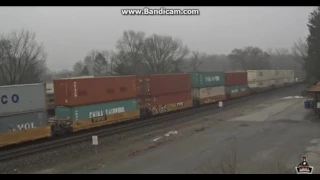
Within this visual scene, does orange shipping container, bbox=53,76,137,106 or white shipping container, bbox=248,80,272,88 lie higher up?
orange shipping container, bbox=53,76,137,106

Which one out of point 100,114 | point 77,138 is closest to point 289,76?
point 100,114

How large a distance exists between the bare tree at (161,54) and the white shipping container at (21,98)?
62.2 metres

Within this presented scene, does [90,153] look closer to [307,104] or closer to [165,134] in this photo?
[165,134]

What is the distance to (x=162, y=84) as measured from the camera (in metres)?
29.0

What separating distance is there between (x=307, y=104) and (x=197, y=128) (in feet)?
43.2

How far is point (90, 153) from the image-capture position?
16.7m

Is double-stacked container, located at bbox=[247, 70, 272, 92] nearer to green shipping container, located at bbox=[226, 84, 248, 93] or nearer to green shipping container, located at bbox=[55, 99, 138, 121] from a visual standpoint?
green shipping container, located at bbox=[226, 84, 248, 93]

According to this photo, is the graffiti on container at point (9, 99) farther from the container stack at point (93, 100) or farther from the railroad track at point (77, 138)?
the container stack at point (93, 100)

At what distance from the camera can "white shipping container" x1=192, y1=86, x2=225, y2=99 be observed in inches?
1383

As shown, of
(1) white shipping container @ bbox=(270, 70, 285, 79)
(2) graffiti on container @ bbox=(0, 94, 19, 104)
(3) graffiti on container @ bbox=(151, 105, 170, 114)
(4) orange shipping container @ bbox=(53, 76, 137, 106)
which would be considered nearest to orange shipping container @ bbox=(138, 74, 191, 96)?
(3) graffiti on container @ bbox=(151, 105, 170, 114)

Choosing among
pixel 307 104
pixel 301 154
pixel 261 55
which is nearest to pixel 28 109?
pixel 301 154

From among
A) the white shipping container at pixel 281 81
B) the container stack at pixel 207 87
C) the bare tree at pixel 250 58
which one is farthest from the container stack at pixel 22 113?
the bare tree at pixel 250 58

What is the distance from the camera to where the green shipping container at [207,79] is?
35.0 m

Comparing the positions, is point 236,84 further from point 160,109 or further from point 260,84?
point 160,109
